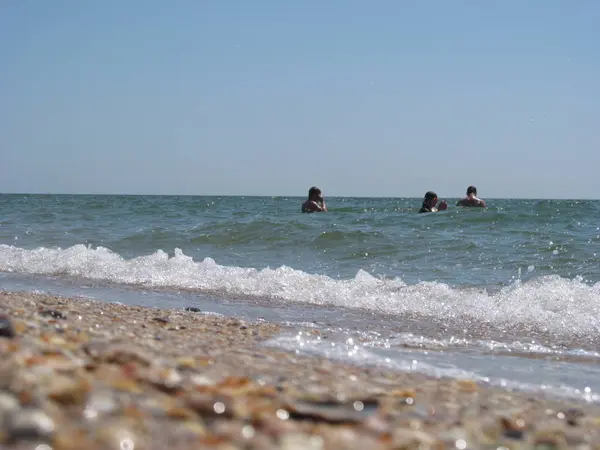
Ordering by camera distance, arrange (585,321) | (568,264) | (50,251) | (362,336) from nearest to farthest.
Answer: (362,336) → (585,321) → (568,264) → (50,251)

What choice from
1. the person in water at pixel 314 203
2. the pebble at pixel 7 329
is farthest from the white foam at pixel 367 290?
the person in water at pixel 314 203

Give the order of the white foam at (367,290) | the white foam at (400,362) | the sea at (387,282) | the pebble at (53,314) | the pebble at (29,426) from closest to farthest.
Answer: the pebble at (29,426) → the white foam at (400,362) → the pebble at (53,314) → the sea at (387,282) → the white foam at (367,290)

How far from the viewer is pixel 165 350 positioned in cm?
317

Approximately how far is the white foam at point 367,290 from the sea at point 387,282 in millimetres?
21

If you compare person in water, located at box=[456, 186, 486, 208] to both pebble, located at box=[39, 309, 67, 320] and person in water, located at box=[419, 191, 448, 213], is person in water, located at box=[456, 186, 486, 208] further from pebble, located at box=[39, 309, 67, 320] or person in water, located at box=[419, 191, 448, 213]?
pebble, located at box=[39, 309, 67, 320]

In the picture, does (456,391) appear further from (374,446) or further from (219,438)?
(219,438)

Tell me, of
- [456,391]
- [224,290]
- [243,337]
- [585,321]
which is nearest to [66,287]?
[224,290]

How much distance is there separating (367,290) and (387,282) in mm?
727

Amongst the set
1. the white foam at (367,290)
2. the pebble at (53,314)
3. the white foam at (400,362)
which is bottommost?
the white foam at (367,290)

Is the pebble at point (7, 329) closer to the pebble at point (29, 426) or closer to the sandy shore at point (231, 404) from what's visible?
the sandy shore at point (231, 404)

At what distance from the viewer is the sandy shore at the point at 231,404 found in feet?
6.02

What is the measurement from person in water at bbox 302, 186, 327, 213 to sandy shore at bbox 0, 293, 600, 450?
17.4 meters

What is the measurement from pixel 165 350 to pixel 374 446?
1391mm

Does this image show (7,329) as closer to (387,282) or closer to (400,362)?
(400,362)
